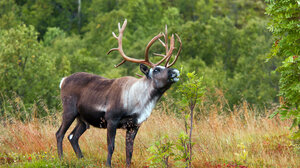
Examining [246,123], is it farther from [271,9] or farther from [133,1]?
[133,1]

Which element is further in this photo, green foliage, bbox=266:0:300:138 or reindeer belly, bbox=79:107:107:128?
reindeer belly, bbox=79:107:107:128

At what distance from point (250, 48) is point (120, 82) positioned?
109ft

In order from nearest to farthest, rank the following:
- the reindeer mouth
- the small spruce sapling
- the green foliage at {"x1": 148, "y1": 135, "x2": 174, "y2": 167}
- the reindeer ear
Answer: the green foliage at {"x1": 148, "y1": 135, "x2": 174, "y2": 167}, the small spruce sapling, the reindeer mouth, the reindeer ear

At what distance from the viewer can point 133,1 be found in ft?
165

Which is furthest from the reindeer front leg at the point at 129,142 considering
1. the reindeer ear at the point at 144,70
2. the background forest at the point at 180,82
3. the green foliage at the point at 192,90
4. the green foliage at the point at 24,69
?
the green foliage at the point at 24,69

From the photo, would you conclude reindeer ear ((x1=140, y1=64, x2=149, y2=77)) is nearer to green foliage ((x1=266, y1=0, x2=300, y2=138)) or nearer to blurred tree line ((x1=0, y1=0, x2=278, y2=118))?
green foliage ((x1=266, y1=0, x2=300, y2=138))

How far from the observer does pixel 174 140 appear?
8.53 metres

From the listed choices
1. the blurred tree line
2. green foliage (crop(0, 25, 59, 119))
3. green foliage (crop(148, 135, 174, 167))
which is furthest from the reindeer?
green foliage (crop(0, 25, 59, 119))

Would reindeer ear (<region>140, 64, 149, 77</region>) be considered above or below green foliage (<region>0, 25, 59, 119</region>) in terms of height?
above

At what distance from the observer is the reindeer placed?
23.5 ft

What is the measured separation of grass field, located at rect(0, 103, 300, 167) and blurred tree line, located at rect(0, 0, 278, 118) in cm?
80

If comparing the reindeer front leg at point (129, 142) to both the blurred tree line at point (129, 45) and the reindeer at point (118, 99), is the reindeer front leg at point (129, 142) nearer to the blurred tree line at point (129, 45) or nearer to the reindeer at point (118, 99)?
the reindeer at point (118, 99)

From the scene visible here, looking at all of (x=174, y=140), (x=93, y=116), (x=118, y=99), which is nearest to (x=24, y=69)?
(x=174, y=140)

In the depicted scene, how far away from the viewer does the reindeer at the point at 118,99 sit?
7.16 metres
